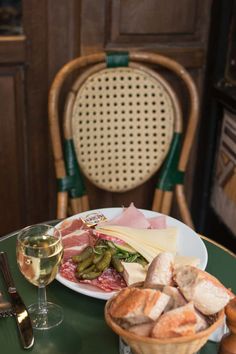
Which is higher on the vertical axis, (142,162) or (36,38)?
(36,38)

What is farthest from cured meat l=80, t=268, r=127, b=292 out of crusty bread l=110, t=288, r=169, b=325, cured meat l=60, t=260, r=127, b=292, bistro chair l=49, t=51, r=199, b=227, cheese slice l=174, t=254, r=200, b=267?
bistro chair l=49, t=51, r=199, b=227

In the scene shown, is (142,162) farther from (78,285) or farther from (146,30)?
(78,285)

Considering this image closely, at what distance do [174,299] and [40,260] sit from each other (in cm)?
26

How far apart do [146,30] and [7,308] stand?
1285 millimetres

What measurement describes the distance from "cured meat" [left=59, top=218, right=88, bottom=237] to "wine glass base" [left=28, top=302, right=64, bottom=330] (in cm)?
22

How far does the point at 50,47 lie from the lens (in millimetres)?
1919

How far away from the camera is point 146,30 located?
1939mm

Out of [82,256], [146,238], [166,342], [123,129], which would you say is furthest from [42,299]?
[123,129]

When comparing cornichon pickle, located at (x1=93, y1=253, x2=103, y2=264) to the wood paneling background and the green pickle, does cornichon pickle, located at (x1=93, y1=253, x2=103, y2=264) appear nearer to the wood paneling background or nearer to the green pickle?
the green pickle

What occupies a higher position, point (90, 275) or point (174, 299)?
point (174, 299)

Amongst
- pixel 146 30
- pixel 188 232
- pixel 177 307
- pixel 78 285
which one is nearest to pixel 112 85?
pixel 146 30

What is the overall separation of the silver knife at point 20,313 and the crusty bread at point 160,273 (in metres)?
0.26

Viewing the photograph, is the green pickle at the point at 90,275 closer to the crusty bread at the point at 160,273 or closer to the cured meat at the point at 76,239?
the cured meat at the point at 76,239

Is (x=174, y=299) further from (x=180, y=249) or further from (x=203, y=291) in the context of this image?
(x=180, y=249)
